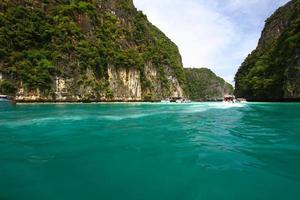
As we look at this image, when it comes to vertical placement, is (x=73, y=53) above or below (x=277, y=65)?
above

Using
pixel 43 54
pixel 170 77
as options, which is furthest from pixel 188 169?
pixel 170 77

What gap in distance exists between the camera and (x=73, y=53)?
72438mm

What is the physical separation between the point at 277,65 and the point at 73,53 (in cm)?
5739

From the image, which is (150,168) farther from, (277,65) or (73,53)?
(277,65)

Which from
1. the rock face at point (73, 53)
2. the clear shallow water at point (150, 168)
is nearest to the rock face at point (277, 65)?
the rock face at point (73, 53)

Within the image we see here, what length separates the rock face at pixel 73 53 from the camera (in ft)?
201

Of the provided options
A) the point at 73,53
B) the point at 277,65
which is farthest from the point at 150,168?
the point at 277,65

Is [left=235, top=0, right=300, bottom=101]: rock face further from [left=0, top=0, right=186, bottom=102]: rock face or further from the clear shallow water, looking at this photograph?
the clear shallow water

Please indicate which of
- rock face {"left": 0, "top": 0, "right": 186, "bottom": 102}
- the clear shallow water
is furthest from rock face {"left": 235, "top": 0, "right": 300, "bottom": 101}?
the clear shallow water

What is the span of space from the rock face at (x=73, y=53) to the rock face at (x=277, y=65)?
37609 millimetres

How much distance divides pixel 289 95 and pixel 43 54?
62.2 metres

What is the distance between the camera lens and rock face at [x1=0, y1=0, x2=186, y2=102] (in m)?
61.4

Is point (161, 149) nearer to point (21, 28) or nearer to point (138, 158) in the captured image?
point (138, 158)

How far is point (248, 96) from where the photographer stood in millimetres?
86750
